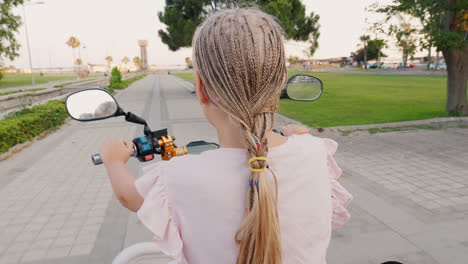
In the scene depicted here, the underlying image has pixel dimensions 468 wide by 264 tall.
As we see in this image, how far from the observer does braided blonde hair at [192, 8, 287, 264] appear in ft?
2.82

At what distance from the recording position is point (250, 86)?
2.94 feet

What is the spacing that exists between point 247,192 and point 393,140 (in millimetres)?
7039

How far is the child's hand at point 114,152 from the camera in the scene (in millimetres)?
1136

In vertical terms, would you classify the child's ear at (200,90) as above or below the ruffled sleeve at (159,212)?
above

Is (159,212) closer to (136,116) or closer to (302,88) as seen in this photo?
(136,116)

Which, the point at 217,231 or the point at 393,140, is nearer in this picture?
the point at 217,231

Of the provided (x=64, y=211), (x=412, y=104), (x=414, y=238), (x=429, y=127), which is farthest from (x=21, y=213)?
(x=412, y=104)

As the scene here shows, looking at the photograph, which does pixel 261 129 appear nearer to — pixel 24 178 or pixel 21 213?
pixel 21 213

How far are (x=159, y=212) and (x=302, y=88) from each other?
1.04 m

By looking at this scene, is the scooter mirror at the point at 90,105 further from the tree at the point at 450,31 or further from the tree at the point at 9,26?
the tree at the point at 9,26

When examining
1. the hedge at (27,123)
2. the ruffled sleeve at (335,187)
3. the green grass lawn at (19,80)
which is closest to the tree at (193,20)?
the hedge at (27,123)

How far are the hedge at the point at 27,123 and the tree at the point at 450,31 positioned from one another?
956cm

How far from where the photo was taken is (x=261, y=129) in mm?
902

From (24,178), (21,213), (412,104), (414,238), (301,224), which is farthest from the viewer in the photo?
(412,104)
